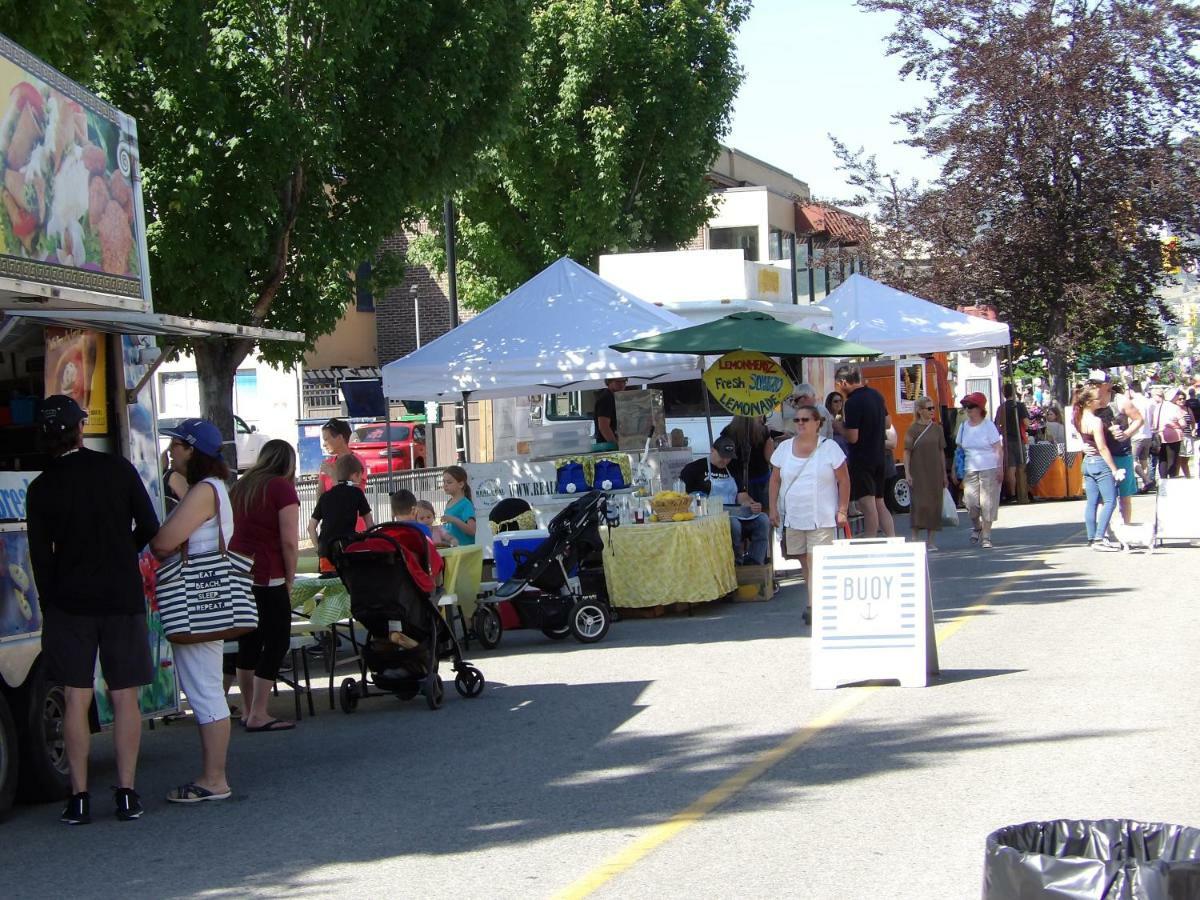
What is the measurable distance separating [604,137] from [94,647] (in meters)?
29.5

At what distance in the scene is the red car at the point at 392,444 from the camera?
38.6 m

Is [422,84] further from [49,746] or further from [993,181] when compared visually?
[993,181]

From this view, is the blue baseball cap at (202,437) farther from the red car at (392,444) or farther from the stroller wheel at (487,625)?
the red car at (392,444)

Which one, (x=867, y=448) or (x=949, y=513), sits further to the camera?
(x=949, y=513)

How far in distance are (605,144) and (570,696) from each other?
26397 millimetres

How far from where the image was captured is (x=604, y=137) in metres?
35.5

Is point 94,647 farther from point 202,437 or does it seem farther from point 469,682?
point 469,682

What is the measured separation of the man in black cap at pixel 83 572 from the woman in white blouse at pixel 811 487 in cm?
606

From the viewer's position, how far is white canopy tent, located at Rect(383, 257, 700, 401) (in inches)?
659

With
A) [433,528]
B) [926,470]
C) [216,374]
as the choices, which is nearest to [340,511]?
[433,528]

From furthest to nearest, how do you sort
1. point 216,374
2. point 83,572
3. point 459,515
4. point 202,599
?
point 216,374
point 459,515
point 202,599
point 83,572

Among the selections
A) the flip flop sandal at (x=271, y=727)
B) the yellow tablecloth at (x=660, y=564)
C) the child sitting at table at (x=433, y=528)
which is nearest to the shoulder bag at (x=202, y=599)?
the flip flop sandal at (x=271, y=727)

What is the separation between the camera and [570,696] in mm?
10539

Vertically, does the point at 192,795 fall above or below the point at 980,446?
below
